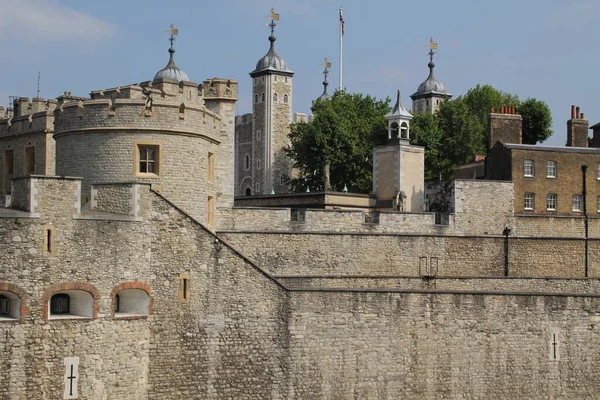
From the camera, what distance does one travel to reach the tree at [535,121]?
229 feet

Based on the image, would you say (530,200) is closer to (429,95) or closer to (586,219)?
(586,219)

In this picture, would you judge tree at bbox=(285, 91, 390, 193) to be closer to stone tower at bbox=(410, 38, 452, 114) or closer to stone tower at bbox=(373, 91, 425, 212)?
stone tower at bbox=(373, 91, 425, 212)

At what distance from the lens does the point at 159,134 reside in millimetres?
30516

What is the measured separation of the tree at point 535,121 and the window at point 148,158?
42989mm

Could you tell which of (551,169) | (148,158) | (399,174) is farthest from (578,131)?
(148,158)

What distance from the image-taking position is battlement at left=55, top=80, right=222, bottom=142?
30078 mm

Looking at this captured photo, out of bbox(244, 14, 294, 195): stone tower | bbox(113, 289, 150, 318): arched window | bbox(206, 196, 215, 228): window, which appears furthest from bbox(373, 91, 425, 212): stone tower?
bbox(244, 14, 294, 195): stone tower

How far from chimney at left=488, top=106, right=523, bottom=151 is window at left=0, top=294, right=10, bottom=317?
26.4m

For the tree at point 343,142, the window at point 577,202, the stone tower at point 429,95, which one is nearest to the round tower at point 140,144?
the window at point 577,202

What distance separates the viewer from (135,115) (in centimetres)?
3023

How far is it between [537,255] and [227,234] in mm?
12339

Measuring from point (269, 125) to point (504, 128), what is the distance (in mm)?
48221

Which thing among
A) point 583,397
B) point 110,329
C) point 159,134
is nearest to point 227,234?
point 159,134

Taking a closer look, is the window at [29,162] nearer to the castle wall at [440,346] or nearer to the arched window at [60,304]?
the arched window at [60,304]
